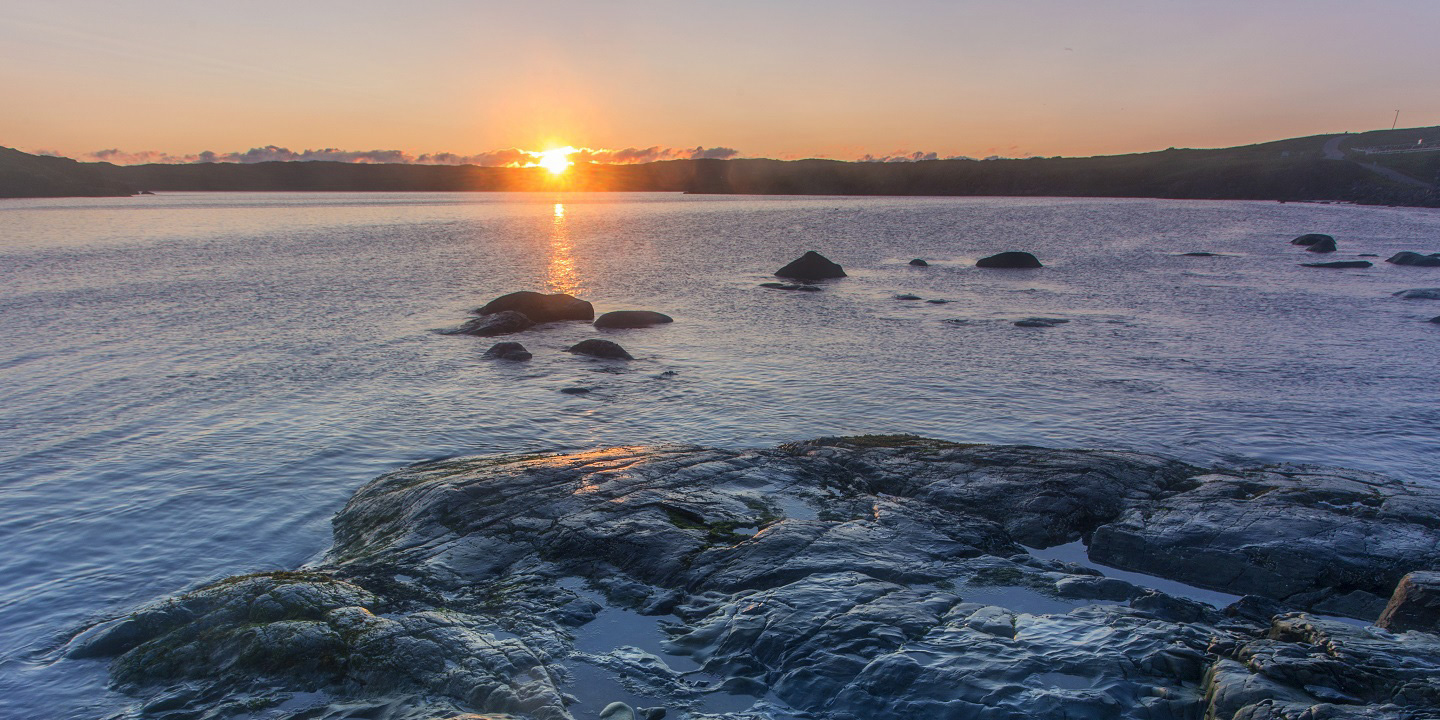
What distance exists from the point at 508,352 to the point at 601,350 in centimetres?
302

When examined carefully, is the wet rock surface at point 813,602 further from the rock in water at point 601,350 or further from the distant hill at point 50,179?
the distant hill at point 50,179

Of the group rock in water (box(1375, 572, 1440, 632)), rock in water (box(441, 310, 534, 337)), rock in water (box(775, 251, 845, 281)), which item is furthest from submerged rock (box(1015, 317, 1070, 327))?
rock in water (box(1375, 572, 1440, 632))

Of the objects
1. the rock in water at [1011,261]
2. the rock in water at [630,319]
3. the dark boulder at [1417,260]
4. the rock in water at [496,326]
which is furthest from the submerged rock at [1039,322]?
the dark boulder at [1417,260]

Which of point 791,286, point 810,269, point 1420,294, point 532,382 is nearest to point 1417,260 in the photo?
point 1420,294

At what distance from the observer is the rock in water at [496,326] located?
103 feet

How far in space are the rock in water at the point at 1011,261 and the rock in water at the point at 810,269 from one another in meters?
12.1

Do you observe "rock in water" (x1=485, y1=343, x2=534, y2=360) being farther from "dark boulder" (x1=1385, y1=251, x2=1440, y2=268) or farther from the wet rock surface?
"dark boulder" (x1=1385, y1=251, x2=1440, y2=268)

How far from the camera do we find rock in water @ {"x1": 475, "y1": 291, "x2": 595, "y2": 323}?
113 ft

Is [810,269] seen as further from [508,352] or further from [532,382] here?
[532,382]

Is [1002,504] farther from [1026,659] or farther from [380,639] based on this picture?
[380,639]

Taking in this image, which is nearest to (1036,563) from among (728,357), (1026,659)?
(1026,659)

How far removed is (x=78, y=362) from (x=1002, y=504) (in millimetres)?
27309

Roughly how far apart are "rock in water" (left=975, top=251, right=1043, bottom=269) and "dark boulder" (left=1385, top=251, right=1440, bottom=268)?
24.7m

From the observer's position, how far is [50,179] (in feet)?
595
